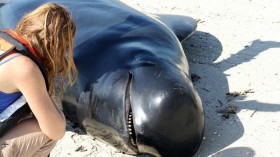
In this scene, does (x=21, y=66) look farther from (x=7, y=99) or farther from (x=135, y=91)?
(x=135, y=91)

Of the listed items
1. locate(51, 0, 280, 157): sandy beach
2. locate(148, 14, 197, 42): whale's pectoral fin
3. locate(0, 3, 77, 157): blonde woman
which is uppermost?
locate(0, 3, 77, 157): blonde woman

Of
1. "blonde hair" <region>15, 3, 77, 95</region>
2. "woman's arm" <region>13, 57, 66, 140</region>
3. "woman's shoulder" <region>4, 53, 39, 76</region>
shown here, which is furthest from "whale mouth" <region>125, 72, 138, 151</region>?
"woman's shoulder" <region>4, 53, 39, 76</region>

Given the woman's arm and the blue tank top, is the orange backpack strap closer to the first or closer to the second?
the woman's arm

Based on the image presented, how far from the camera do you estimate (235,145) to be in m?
4.03

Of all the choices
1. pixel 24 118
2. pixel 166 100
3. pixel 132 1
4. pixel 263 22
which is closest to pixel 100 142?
Answer: pixel 166 100

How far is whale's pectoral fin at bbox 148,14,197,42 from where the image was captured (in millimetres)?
5746

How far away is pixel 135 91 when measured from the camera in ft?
11.7

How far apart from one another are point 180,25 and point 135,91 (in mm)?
2535

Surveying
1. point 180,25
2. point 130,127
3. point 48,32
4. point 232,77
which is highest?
point 48,32

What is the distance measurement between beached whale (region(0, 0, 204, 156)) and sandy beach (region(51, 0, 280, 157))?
1.09ft

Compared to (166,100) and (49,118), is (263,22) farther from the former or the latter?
(49,118)

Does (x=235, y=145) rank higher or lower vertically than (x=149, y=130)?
lower

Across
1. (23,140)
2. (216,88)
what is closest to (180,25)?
(216,88)

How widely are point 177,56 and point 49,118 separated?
156 cm
